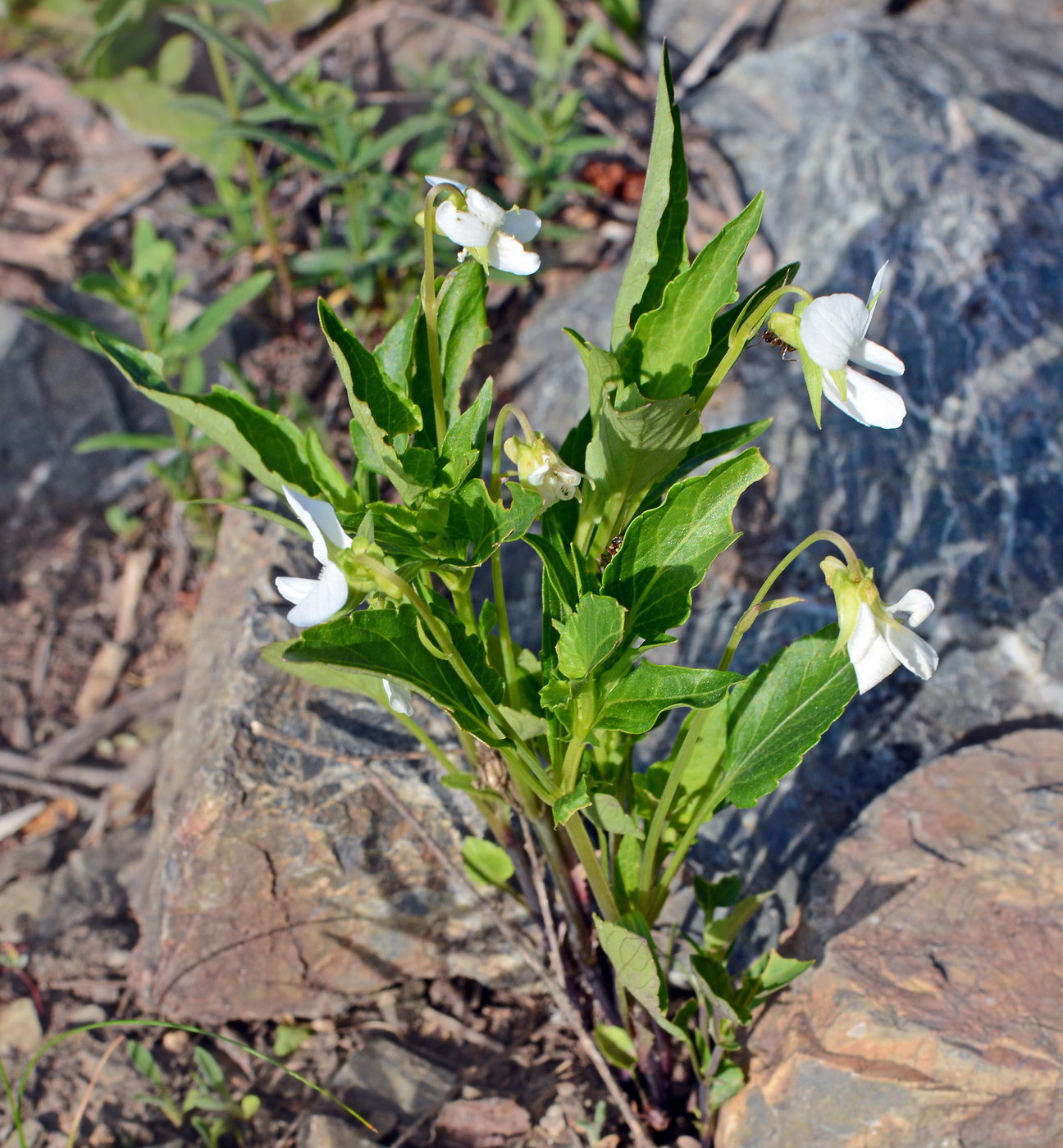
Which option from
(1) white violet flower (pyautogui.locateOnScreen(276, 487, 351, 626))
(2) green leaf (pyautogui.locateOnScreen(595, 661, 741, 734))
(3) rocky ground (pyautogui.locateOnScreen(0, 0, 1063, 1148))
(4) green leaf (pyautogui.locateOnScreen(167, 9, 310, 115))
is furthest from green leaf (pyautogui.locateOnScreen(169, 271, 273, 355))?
(2) green leaf (pyautogui.locateOnScreen(595, 661, 741, 734))

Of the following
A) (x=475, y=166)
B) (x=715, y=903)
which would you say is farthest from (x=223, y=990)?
(x=475, y=166)

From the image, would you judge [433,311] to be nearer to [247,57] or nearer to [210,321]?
[210,321]

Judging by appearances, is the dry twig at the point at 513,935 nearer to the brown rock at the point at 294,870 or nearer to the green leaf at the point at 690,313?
the brown rock at the point at 294,870

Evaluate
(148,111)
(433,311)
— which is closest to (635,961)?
(433,311)

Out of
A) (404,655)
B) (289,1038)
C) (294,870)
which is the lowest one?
(289,1038)

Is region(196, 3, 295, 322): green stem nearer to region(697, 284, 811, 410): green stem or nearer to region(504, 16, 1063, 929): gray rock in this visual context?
region(504, 16, 1063, 929): gray rock

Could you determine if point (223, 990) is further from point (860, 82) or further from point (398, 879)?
point (860, 82)
